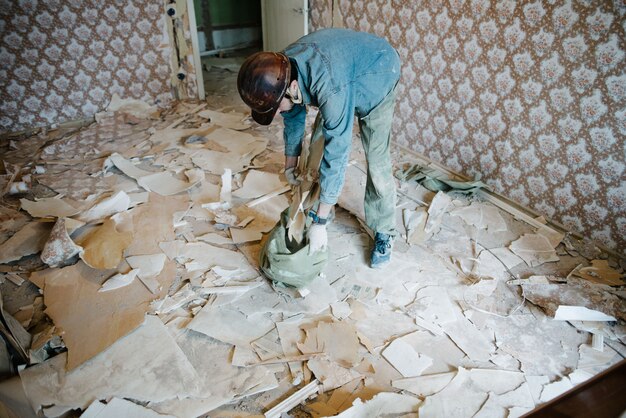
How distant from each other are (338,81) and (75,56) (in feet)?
14.0

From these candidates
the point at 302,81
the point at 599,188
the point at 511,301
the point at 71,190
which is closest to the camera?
the point at 302,81

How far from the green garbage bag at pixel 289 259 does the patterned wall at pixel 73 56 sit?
3873 millimetres

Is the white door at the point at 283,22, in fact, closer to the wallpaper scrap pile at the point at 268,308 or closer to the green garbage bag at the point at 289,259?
the wallpaper scrap pile at the point at 268,308

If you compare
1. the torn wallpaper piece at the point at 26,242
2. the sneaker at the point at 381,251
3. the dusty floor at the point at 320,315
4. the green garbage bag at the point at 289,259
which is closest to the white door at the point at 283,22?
the dusty floor at the point at 320,315

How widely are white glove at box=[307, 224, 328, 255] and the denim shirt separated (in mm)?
260

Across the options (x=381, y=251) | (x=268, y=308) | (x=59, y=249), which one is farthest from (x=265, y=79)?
(x=59, y=249)

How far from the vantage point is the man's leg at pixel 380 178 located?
266 cm

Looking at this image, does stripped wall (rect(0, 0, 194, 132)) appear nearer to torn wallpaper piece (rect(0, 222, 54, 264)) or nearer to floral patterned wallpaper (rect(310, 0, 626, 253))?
torn wallpaper piece (rect(0, 222, 54, 264))

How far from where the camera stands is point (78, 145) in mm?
4676

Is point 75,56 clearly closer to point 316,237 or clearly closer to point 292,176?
point 292,176

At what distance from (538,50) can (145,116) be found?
4.56m

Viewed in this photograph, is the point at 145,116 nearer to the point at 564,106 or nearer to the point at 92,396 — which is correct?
the point at 92,396

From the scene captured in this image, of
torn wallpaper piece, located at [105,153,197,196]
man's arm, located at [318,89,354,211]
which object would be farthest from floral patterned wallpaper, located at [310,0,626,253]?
torn wallpaper piece, located at [105,153,197,196]

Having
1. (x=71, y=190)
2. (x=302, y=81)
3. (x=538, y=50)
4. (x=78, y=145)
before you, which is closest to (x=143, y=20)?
(x=78, y=145)
